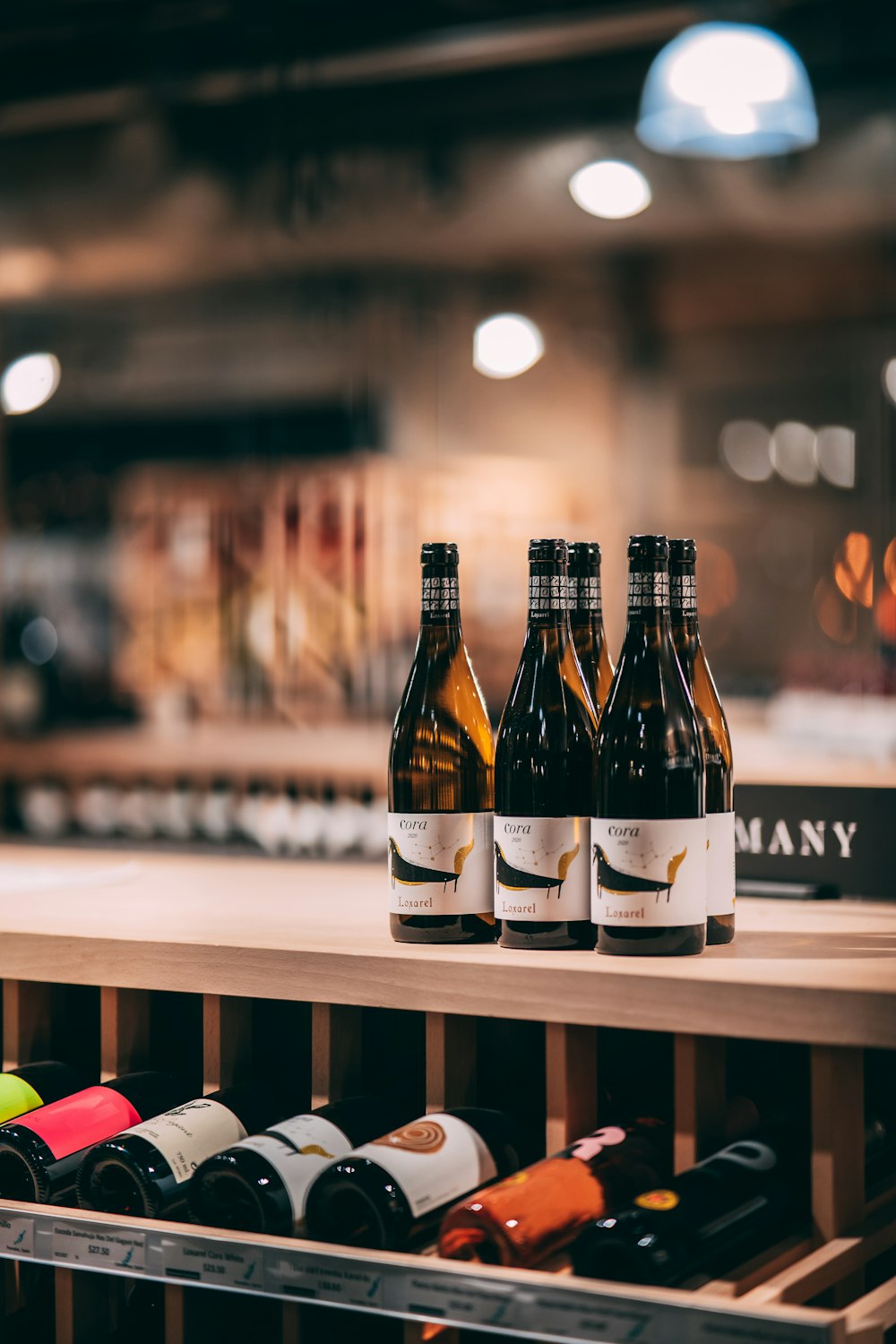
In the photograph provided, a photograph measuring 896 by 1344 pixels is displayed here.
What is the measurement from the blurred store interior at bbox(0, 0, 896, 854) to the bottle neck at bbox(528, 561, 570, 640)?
6.08 ft

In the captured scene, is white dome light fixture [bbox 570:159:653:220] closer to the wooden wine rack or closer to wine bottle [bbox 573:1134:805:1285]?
the wooden wine rack

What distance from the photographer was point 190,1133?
1.14m

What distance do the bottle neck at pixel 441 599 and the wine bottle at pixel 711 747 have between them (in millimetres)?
171

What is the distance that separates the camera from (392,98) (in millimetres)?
3471

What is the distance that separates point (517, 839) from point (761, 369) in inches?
97.3

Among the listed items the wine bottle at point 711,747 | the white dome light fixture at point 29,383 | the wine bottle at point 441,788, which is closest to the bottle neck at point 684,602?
the wine bottle at point 711,747

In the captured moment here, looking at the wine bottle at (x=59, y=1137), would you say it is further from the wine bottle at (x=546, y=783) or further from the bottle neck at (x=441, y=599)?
the bottle neck at (x=441, y=599)

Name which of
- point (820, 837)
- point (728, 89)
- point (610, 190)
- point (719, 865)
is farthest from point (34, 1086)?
point (610, 190)

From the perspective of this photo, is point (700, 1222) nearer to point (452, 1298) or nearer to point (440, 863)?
point (452, 1298)

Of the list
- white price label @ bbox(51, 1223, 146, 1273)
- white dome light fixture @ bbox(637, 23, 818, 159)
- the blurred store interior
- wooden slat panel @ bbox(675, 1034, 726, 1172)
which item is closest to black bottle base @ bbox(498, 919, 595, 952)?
wooden slat panel @ bbox(675, 1034, 726, 1172)

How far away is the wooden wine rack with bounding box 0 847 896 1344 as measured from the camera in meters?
0.96

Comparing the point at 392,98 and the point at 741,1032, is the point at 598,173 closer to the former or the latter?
the point at 392,98

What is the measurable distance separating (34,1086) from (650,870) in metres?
0.57

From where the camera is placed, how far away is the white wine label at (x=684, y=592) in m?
1.23
